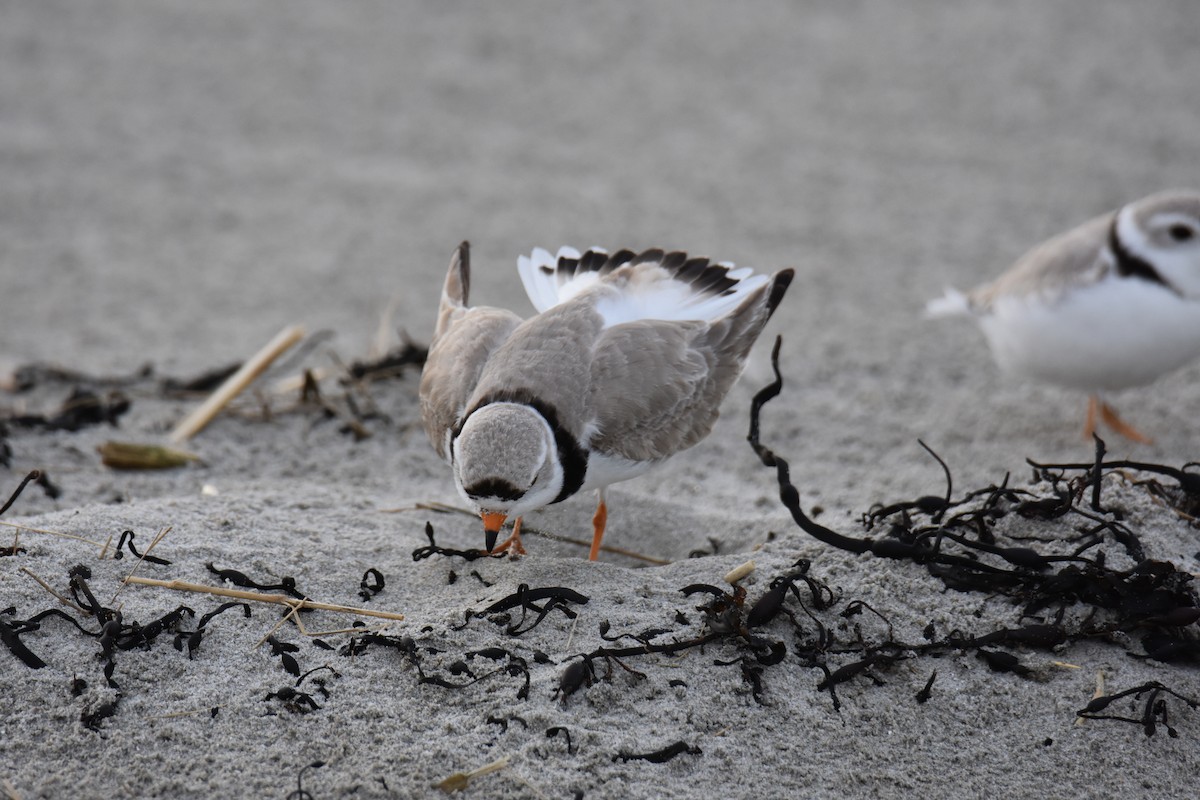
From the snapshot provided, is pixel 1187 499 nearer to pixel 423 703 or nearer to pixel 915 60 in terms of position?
pixel 423 703

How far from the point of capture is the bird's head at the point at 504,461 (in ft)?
10.5

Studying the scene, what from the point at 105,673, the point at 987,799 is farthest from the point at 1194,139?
the point at 105,673

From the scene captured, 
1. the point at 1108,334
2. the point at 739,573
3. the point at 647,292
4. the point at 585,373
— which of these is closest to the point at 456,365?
the point at 585,373

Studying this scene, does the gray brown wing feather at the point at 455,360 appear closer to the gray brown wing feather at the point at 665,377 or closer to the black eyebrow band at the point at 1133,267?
the gray brown wing feather at the point at 665,377

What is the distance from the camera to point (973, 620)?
9.84 ft

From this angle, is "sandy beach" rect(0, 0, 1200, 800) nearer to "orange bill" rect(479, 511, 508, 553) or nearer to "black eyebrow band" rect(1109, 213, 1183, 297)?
"orange bill" rect(479, 511, 508, 553)

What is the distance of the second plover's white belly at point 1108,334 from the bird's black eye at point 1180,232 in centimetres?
24

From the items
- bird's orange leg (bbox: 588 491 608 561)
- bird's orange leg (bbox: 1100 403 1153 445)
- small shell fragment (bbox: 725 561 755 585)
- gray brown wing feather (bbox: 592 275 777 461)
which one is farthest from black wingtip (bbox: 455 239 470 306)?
bird's orange leg (bbox: 1100 403 1153 445)

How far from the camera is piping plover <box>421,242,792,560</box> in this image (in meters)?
3.31

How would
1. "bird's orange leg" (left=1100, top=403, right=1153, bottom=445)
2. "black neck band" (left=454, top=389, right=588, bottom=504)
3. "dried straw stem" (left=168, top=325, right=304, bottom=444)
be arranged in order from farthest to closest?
"bird's orange leg" (left=1100, top=403, right=1153, bottom=445) → "dried straw stem" (left=168, top=325, right=304, bottom=444) → "black neck band" (left=454, top=389, right=588, bottom=504)

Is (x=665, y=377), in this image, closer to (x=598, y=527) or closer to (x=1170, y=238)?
(x=598, y=527)

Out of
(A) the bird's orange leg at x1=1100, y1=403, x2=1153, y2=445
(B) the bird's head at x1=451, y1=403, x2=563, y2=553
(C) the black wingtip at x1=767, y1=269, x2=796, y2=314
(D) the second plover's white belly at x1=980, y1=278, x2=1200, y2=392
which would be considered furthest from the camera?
(A) the bird's orange leg at x1=1100, y1=403, x2=1153, y2=445

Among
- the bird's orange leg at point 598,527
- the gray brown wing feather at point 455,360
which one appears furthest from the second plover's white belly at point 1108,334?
the gray brown wing feather at point 455,360

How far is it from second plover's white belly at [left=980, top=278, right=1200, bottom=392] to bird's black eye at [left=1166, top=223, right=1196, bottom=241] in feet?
0.78
